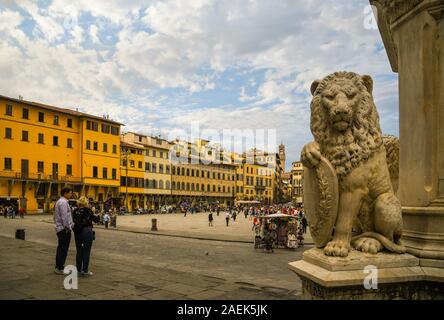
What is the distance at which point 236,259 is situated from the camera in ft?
38.6

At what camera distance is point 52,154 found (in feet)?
161

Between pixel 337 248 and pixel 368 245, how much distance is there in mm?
294

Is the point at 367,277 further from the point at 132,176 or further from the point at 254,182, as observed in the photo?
the point at 254,182

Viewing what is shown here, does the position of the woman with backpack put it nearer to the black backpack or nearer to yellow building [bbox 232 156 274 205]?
the black backpack

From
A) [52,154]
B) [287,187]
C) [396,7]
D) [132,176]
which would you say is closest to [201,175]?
[132,176]

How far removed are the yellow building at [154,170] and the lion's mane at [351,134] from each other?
208 ft

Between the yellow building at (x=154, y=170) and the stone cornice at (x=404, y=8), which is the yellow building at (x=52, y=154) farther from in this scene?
the stone cornice at (x=404, y=8)

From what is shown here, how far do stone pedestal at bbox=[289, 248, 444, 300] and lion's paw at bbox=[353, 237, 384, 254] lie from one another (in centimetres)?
6

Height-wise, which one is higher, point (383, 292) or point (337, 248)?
point (337, 248)

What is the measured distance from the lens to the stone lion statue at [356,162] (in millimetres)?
3203

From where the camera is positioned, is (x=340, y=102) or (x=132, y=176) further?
(x=132, y=176)

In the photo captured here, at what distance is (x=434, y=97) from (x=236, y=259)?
29.7 feet
